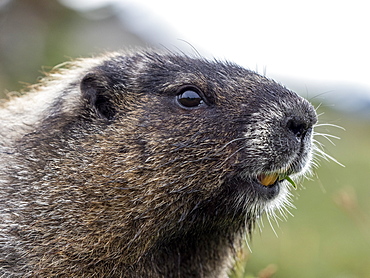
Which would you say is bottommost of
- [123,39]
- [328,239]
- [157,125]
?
[328,239]

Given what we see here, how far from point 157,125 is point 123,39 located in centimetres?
2250

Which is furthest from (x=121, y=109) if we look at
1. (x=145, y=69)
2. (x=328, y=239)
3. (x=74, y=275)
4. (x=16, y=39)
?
(x=16, y=39)

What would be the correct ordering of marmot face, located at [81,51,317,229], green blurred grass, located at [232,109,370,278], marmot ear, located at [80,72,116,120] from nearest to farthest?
1. marmot face, located at [81,51,317,229]
2. marmot ear, located at [80,72,116,120]
3. green blurred grass, located at [232,109,370,278]

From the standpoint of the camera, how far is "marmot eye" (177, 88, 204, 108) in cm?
A: 437

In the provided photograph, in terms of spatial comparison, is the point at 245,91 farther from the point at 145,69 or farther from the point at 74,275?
the point at 74,275

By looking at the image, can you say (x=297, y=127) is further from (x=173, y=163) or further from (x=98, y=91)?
(x=98, y=91)

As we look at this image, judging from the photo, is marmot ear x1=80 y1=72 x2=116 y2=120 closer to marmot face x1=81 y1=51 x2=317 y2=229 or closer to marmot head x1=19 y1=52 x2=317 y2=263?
marmot face x1=81 y1=51 x2=317 y2=229

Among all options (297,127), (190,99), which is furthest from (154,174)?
(297,127)

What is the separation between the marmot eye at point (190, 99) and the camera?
4367 millimetres

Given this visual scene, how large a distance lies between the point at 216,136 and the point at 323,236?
6082 mm

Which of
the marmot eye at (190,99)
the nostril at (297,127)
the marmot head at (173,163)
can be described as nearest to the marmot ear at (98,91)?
the marmot head at (173,163)

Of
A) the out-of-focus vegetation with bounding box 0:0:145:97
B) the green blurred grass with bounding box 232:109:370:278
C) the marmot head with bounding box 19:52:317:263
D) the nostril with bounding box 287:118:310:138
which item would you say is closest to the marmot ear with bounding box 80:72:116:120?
the marmot head with bounding box 19:52:317:263

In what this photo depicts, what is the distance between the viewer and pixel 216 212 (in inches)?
164

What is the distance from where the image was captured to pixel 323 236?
9438mm
